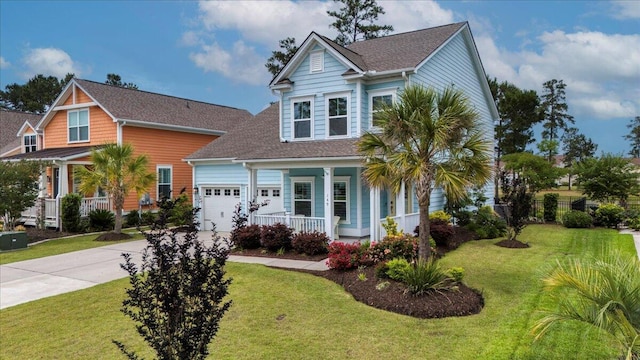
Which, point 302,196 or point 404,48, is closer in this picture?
point 404,48

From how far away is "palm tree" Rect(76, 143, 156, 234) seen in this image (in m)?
16.8

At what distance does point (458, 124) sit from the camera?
8.45 m

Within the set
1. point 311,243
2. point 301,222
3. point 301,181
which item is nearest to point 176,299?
point 311,243

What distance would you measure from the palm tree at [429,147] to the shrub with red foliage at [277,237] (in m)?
4.75

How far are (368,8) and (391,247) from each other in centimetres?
2653

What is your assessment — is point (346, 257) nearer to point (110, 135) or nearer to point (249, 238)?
point (249, 238)

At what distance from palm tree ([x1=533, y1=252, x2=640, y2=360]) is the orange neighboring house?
1779 cm

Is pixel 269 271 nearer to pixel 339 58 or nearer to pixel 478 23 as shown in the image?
pixel 339 58

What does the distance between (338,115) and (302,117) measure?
1.68m

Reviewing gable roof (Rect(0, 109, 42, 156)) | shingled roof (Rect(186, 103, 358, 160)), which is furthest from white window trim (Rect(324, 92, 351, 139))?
gable roof (Rect(0, 109, 42, 156))

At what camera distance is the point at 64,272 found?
10.8 metres

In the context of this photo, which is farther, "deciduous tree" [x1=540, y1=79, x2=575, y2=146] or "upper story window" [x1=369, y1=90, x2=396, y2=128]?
"deciduous tree" [x1=540, y1=79, x2=575, y2=146]

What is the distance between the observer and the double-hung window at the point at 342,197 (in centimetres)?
1532

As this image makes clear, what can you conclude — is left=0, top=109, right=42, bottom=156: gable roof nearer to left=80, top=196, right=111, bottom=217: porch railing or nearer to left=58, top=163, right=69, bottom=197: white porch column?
left=58, top=163, right=69, bottom=197: white porch column
